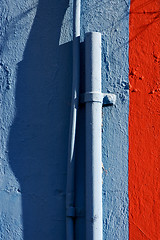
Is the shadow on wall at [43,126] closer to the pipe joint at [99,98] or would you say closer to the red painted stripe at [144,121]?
the pipe joint at [99,98]

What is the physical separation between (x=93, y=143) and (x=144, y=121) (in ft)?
0.99

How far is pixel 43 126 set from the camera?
1.85 meters

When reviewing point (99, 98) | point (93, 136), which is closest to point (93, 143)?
point (93, 136)

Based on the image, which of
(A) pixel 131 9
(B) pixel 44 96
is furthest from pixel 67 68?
(A) pixel 131 9

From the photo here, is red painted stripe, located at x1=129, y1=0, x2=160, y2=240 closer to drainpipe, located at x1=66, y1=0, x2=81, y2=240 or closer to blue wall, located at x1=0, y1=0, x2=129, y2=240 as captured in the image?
blue wall, located at x1=0, y1=0, x2=129, y2=240

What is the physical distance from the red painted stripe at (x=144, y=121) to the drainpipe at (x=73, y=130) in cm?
28

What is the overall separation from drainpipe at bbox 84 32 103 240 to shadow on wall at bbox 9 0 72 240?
0.13 metres

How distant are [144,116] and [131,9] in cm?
57

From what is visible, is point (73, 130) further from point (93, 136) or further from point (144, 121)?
point (144, 121)

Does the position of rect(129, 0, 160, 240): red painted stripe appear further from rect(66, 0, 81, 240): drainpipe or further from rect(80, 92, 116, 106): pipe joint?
rect(66, 0, 81, 240): drainpipe

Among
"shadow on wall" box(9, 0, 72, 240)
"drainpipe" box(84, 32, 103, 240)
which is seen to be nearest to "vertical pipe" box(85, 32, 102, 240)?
"drainpipe" box(84, 32, 103, 240)

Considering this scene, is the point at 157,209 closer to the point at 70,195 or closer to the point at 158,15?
the point at 70,195

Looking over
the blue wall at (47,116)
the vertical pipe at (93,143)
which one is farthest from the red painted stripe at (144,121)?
the vertical pipe at (93,143)

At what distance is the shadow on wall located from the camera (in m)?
1.79
